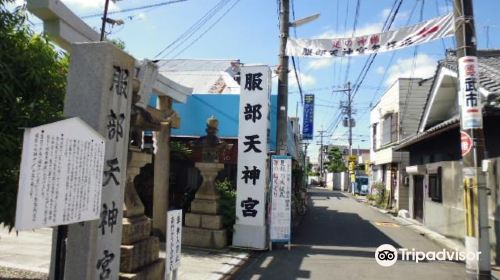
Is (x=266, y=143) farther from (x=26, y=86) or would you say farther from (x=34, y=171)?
(x=34, y=171)

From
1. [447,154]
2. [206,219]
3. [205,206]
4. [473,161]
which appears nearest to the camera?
[473,161]

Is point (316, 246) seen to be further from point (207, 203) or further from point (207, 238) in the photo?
point (207, 203)

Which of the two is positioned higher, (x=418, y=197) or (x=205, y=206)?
(x=418, y=197)

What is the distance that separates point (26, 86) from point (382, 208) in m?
26.7

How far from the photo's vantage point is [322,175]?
86000 mm

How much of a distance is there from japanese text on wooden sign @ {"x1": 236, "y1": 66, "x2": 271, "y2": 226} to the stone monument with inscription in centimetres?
61

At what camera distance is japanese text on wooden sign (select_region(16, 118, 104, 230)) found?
129 inches

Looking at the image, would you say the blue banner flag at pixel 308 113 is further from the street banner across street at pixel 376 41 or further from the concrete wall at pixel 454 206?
the street banner across street at pixel 376 41

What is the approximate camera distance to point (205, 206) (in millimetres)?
11930

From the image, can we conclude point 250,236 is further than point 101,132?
Yes

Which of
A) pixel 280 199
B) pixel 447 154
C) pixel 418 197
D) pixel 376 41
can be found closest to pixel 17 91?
pixel 280 199

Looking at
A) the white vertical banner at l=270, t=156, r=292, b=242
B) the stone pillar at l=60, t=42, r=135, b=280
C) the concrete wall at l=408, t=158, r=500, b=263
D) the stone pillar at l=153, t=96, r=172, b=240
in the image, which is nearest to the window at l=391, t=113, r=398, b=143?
the concrete wall at l=408, t=158, r=500, b=263

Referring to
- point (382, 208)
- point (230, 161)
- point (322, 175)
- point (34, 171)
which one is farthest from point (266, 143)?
point (322, 175)

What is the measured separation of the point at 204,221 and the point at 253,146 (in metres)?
2.46
